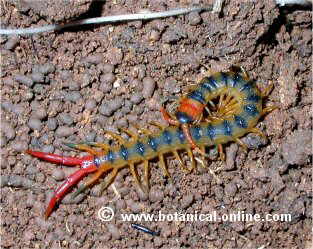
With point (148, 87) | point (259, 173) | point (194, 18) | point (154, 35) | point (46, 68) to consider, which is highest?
point (194, 18)

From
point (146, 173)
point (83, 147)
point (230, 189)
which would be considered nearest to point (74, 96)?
point (83, 147)

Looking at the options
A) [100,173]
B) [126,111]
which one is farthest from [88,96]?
[100,173]

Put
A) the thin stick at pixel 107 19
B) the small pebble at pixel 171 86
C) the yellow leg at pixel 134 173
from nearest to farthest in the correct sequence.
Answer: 1. the thin stick at pixel 107 19
2. the yellow leg at pixel 134 173
3. the small pebble at pixel 171 86

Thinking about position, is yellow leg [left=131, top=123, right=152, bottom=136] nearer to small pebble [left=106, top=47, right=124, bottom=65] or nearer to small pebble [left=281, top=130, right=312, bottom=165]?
small pebble [left=106, top=47, right=124, bottom=65]

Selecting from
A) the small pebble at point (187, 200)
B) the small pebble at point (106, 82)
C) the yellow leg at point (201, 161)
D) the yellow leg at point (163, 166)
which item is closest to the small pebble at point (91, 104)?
the small pebble at point (106, 82)

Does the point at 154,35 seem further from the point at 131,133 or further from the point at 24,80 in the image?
the point at 24,80

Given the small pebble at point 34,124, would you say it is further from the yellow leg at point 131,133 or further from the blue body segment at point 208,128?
the yellow leg at point 131,133
